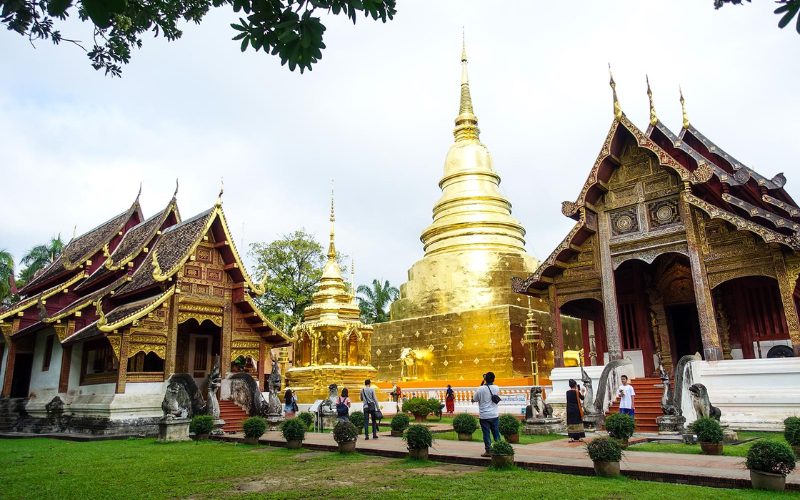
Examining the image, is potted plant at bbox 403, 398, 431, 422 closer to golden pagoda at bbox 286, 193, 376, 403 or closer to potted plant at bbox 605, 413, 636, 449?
golden pagoda at bbox 286, 193, 376, 403

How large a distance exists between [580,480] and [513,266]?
19575 millimetres

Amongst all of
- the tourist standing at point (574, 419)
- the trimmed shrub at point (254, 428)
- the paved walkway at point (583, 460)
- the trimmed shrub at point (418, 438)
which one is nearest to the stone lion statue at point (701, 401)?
the tourist standing at point (574, 419)

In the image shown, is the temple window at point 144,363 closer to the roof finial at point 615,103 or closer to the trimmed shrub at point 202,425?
the trimmed shrub at point 202,425

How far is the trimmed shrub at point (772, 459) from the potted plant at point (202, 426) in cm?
1085

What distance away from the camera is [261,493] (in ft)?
21.4

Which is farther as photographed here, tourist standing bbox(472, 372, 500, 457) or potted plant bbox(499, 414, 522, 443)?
potted plant bbox(499, 414, 522, 443)

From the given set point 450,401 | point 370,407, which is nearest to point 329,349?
point 450,401

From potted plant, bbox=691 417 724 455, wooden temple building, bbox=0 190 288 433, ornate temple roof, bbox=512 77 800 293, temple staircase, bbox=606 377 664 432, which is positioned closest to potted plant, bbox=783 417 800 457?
potted plant, bbox=691 417 724 455

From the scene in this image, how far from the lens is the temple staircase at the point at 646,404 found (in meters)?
13.0

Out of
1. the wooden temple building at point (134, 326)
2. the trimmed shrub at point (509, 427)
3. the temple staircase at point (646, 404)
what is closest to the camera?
the trimmed shrub at point (509, 427)

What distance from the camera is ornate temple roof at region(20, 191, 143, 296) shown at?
19828mm

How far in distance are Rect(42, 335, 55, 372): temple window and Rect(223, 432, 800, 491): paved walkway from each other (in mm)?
10739

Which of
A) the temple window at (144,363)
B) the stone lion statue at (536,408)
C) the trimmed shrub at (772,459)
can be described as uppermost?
the temple window at (144,363)

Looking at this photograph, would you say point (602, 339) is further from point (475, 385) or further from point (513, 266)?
point (513, 266)
